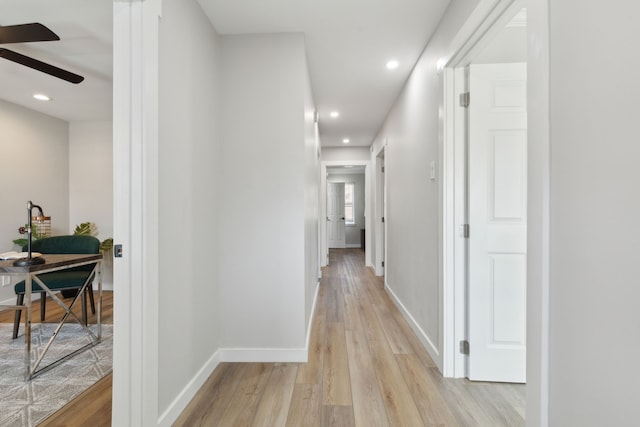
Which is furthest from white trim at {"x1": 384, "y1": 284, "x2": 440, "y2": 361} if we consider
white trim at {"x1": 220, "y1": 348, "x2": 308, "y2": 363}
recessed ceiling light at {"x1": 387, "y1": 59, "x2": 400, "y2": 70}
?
recessed ceiling light at {"x1": 387, "y1": 59, "x2": 400, "y2": 70}

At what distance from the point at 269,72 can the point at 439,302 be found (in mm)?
2090

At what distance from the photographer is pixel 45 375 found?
1.88 m

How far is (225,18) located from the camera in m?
1.92

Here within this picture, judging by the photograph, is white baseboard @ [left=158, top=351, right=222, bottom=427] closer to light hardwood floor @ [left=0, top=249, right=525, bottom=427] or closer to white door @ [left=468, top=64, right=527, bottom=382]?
light hardwood floor @ [left=0, top=249, right=525, bottom=427]

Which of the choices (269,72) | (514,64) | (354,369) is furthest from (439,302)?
(269,72)

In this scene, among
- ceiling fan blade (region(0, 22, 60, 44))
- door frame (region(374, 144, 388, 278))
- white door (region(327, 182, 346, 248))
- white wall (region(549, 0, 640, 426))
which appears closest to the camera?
white wall (region(549, 0, 640, 426))

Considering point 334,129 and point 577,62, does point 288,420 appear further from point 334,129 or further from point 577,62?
point 334,129

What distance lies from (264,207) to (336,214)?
667 centimetres

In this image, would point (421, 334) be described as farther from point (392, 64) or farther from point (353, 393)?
point (392, 64)

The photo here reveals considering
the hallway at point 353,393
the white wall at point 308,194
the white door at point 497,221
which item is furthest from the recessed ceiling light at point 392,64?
the hallway at point 353,393

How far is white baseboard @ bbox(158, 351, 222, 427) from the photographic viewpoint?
1.40 metres

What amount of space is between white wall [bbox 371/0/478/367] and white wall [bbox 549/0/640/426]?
3.15 feet

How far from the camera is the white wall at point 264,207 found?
2080mm

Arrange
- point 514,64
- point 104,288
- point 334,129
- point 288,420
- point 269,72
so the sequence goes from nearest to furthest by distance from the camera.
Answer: point 288,420 < point 514,64 < point 269,72 < point 104,288 < point 334,129
